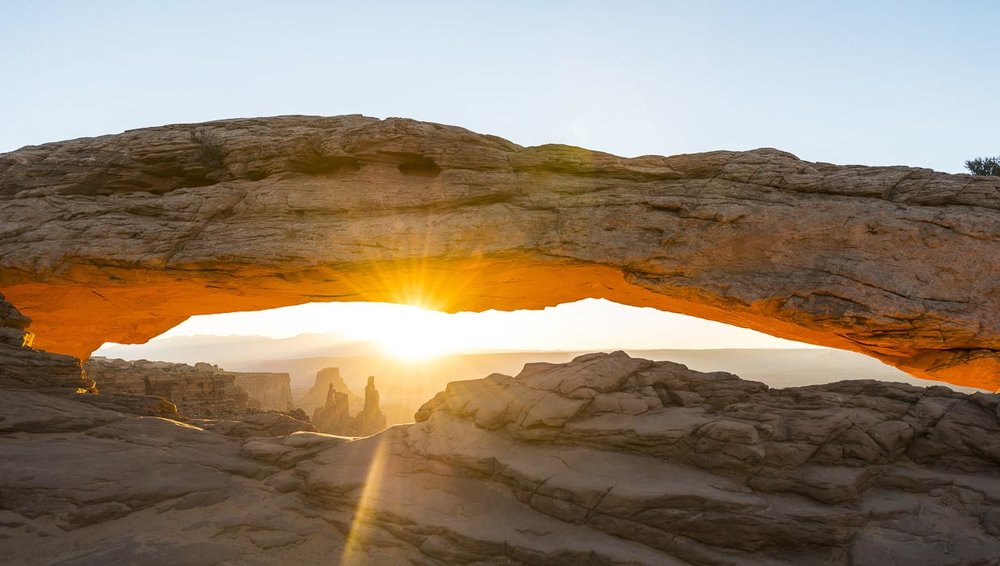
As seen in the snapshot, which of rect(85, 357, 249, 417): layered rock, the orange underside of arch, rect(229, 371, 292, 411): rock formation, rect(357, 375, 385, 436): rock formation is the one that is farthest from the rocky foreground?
rect(229, 371, 292, 411): rock formation

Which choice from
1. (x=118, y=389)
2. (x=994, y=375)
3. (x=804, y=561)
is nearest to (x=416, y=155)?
(x=804, y=561)

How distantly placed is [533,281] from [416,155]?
6.04 m

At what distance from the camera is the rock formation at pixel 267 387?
5397 centimetres

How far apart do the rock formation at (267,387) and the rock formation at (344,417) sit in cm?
961

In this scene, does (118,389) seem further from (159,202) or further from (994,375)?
(994,375)

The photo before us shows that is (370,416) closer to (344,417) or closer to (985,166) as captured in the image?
(344,417)

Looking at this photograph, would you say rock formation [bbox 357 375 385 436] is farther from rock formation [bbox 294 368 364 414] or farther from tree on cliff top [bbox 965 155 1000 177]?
tree on cliff top [bbox 965 155 1000 177]

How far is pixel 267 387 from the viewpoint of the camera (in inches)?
2202

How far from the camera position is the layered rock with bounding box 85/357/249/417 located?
28.0 metres

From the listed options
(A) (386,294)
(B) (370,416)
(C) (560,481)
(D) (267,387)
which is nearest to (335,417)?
(B) (370,416)

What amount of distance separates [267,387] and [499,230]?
46.7m

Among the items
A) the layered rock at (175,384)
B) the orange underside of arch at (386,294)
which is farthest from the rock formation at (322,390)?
the orange underside of arch at (386,294)

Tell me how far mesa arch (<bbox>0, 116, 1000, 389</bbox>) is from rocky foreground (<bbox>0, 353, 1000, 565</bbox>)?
9.99ft

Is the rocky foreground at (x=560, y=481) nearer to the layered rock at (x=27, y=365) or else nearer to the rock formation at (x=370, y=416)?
the layered rock at (x=27, y=365)
